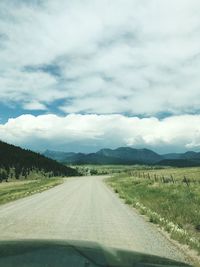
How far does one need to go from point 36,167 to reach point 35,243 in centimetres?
15994

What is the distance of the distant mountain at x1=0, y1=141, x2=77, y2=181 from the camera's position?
13888 cm

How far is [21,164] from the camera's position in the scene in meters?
153

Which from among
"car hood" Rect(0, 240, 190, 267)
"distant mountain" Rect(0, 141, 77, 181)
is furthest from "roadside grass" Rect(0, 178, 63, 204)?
"distant mountain" Rect(0, 141, 77, 181)

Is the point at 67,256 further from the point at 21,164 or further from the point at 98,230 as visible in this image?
the point at 21,164

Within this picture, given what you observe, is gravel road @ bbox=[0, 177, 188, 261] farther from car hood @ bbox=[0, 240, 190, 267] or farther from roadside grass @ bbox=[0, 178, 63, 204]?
roadside grass @ bbox=[0, 178, 63, 204]

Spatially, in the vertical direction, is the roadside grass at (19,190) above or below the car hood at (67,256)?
above

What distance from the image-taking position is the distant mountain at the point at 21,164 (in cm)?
13888

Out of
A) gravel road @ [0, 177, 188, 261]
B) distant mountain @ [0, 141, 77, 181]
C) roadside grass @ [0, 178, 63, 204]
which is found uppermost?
distant mountain @ [0, 141, 77, 181]

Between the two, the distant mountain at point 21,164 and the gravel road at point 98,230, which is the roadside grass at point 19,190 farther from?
the distant mountain at point 21,164

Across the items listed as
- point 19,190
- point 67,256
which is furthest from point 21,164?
point 67,256

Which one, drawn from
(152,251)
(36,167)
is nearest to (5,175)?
(36,167)

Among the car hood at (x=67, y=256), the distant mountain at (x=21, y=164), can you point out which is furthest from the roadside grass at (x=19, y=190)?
the distant mountain at (x=21, y=164)

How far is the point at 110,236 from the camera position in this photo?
1250 cm

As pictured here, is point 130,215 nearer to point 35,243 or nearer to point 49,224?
point 49,224
